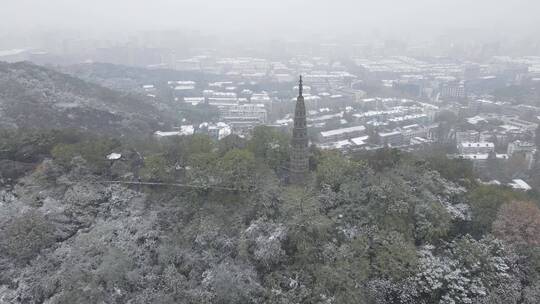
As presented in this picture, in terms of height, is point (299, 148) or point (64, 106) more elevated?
point (299, 148)

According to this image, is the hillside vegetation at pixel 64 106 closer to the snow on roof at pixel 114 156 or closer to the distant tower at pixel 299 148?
the snow on roof at pixel 114 156

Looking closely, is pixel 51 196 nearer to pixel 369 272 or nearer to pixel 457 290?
pixel 369 272

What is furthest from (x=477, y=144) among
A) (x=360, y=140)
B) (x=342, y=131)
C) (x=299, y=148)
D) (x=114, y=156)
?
(x=114, y=156)

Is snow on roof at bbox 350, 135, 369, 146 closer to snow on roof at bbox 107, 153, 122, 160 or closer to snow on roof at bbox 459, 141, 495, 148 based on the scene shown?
snow on roof at bbox 459, 141, 495, 148

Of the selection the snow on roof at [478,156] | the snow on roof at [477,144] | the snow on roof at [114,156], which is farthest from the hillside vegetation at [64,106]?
the snow on roof at [477,144]

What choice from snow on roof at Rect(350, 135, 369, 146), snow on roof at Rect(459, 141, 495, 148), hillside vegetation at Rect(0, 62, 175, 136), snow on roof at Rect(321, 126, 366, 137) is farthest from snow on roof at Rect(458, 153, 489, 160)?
hillside vegetation at Rect(0, 62, 175, 136)

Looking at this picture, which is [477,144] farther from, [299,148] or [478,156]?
[299,148]
